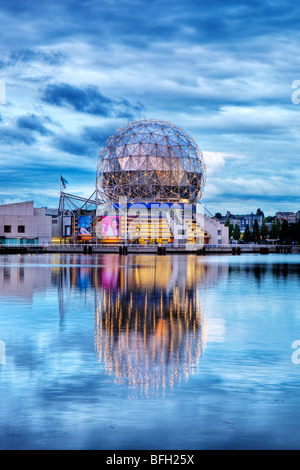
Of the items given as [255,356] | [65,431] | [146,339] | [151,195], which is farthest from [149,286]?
[151,195]

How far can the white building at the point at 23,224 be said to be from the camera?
13175cm

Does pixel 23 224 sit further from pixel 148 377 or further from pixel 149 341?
pixel 148 377

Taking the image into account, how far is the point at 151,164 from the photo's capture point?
14100 centimetres

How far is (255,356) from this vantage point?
459 inches

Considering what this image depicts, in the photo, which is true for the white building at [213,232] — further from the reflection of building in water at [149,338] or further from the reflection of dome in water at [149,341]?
the reflection of dome in water at [149,341]

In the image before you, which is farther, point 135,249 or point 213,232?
point 213,232

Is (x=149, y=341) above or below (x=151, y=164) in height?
below

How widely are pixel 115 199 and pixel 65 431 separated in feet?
461

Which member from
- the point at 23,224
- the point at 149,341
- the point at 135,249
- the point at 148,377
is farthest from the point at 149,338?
the point at 23,224

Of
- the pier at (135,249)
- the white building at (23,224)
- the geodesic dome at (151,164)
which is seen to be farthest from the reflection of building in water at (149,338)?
the geodesic dome at (151,164)

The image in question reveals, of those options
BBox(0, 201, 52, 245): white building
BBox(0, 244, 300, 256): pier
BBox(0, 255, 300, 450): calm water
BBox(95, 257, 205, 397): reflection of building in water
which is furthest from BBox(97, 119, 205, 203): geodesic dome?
BBox(0, 255, 300, 450): calm water

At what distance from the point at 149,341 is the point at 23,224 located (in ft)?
402

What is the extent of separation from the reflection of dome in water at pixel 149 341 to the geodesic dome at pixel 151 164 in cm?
12164

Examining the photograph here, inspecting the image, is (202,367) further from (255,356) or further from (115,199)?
(115,199)
